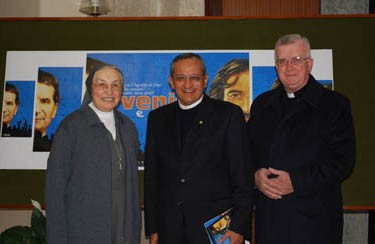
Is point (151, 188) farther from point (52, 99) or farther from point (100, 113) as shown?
point (52, 99)

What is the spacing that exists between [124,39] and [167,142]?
1.15m

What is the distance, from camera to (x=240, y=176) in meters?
2.28

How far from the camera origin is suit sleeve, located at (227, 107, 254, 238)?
225cm

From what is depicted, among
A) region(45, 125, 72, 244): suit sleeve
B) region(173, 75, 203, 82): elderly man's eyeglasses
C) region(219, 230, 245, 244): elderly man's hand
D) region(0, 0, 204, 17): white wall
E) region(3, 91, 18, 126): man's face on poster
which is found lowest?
region(219, 230, 245, 244): elderly man's hand

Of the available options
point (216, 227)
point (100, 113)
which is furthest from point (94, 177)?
point (216, 227)

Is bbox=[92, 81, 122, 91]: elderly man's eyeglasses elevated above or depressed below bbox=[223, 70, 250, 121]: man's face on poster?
below

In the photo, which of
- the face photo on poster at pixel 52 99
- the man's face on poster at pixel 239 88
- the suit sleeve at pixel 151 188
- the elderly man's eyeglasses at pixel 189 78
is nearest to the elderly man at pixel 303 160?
the elderly man's eyeglasses at pixel 189 78

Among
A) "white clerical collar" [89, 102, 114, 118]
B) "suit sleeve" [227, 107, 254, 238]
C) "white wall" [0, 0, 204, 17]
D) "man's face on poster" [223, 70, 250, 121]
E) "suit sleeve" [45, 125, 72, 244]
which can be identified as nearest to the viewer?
"suit sleeve" [45, 125, 72, 244]

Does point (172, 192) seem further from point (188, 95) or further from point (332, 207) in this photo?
point (332, 207)

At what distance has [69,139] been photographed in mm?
2209

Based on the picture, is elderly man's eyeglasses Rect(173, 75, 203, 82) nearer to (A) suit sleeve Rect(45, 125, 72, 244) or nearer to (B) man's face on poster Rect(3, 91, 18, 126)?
(A) suit sleeve Rect(45, 125, 72, 244)

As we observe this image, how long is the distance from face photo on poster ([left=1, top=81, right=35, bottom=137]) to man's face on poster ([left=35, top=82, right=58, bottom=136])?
5 centimetres

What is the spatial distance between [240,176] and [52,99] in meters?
1.63

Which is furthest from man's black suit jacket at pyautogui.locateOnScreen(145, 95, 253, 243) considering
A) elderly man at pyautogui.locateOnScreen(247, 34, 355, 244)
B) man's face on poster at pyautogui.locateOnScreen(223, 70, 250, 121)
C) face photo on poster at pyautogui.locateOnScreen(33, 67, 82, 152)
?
face photo on poster at pyautogui.locateOnScreen(33, 67, 82, 152)
